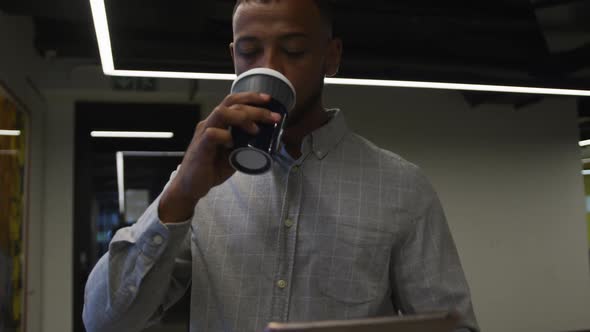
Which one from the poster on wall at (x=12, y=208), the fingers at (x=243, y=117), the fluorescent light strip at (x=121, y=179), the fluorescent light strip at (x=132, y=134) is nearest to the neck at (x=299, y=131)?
the fingers at (x=243, y=117)

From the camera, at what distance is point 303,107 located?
3.20 ft

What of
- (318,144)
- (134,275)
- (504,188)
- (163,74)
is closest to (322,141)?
(318,144)

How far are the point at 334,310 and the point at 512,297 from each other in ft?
19.0

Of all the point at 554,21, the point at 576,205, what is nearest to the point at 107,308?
the point at 554,21

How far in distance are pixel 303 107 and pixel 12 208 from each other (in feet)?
11.0

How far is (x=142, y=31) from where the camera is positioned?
314 cm

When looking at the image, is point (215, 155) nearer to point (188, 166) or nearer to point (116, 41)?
point (188, 166)

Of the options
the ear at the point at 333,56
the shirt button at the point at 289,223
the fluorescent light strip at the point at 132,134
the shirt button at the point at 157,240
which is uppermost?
the fluorescent light strip at the point at 132,134

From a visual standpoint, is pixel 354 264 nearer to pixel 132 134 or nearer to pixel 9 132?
pixel 9 132

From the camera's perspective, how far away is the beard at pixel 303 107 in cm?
97

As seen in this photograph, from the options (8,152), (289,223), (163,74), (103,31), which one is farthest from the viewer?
(8,152)

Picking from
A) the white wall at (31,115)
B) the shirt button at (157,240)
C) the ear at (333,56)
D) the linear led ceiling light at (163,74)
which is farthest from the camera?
the white wall at (31,115)

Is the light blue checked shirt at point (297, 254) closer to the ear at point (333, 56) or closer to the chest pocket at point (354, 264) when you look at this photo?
the chest pocket at point (354, 264)

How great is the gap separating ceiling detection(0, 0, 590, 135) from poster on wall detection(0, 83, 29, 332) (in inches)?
29.7
